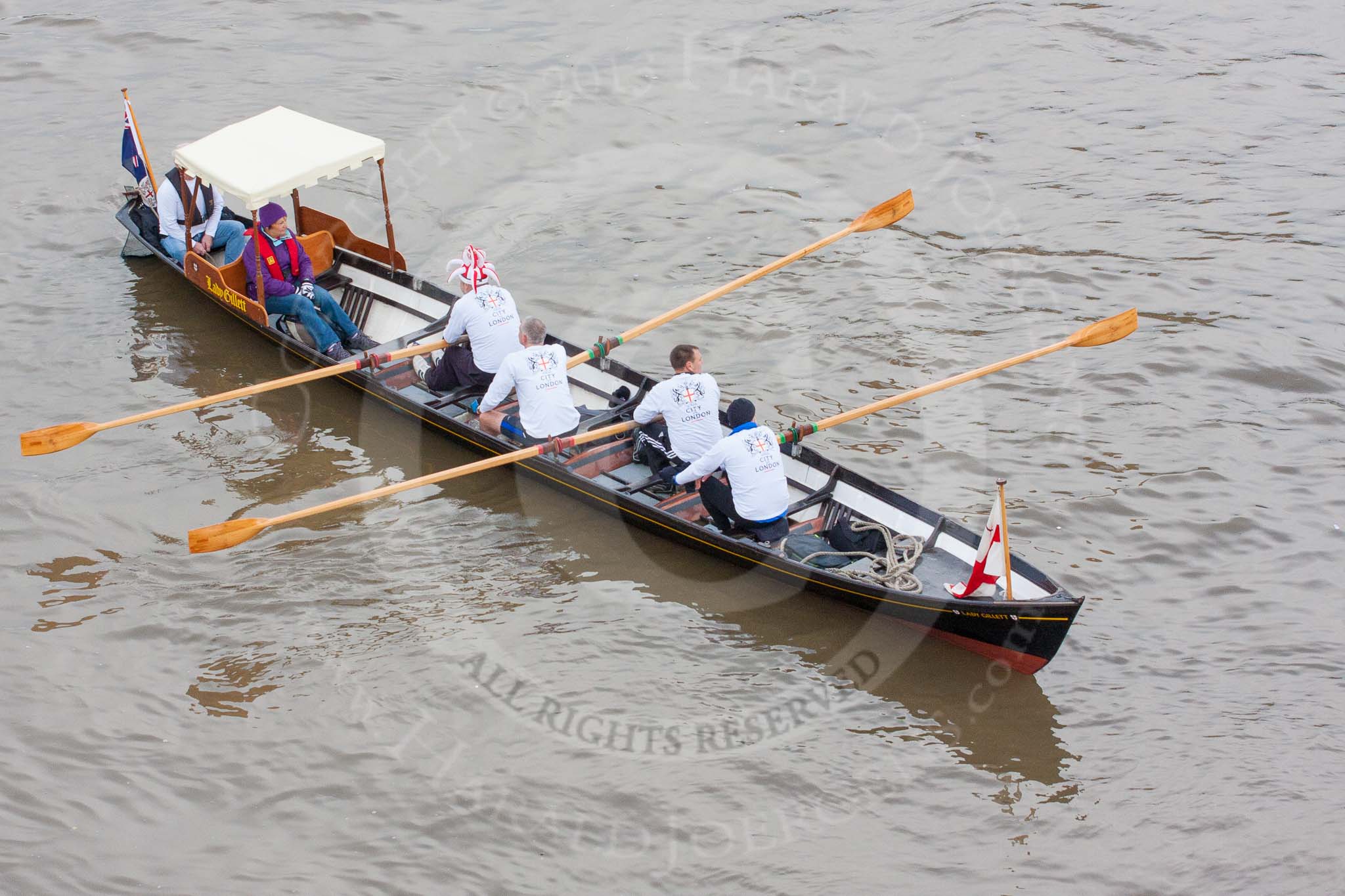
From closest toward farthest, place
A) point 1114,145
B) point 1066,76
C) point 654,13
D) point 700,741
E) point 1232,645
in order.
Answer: point 700,741
point 1232,645
point 1114,145
point 1066,76
point 654,13

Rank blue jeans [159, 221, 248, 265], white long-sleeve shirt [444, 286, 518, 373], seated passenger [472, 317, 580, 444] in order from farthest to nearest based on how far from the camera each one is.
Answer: blue jeans [159, 221, 248, 265], white long-sleeve shirt [444, 286, 518, 373], seated passenger [472, 317, 580, 444]

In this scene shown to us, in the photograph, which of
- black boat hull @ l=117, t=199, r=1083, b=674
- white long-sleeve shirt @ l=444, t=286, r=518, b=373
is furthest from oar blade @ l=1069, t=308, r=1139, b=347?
white long-sleeve shirt @ l=444, t=286, r=518, b=373

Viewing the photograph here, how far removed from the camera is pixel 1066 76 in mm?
20047

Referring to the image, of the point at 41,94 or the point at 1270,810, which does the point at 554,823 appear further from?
the point at 41,94

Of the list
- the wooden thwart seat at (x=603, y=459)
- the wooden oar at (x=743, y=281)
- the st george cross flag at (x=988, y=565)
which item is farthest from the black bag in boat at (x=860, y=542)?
the wooden oar at (x=743, y=281)

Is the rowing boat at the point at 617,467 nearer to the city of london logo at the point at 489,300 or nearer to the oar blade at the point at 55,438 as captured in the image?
the city of london logo at the point at 489,300

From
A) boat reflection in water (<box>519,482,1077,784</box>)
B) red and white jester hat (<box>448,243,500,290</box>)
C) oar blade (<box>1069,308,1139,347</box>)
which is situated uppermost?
red and white jester hat (<box>448,243,500,290</box>)

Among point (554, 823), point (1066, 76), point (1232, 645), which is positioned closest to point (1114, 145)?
point (1066, 76)

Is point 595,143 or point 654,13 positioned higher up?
point 654,13

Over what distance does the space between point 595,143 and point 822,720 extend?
11.9 m

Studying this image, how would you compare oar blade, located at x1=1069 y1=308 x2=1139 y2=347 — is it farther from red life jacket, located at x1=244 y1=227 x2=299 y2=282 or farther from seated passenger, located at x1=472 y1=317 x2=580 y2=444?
red life jacket, located at x1=244 y1=227 x2=299 y2=282

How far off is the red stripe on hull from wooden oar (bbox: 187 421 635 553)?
11.8 ft

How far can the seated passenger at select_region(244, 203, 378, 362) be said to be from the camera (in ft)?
43.5

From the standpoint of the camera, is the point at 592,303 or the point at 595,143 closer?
the point at 592,303
